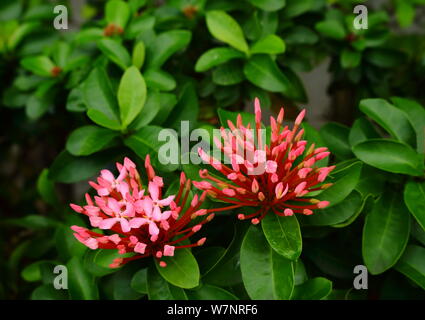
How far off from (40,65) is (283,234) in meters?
0.81

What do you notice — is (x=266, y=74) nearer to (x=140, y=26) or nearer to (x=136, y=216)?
(x=140, y=26)

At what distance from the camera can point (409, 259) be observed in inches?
36.3

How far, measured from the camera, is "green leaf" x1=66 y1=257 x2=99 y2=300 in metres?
1.00

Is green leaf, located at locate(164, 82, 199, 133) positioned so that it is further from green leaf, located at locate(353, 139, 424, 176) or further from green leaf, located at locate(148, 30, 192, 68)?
green leaf, located at locate(353, 139, 424, 176)

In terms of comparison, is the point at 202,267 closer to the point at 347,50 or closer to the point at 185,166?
the point at 185,166

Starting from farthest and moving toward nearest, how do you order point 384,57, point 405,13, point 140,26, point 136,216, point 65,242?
1. point 405,13
2. point 384,57
3. point 140,26
4. point 65,242
5. point 136,216

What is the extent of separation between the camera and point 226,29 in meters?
1.17

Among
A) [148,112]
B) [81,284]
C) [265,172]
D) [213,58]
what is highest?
[213,58]

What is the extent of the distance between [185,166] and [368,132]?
0.41m

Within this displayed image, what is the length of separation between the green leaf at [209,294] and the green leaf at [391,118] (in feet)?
1.42

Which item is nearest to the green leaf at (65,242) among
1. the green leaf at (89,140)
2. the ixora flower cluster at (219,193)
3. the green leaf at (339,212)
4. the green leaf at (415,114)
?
the green leaf at (89,140)

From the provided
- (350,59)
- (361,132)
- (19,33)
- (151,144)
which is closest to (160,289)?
(151,144)
